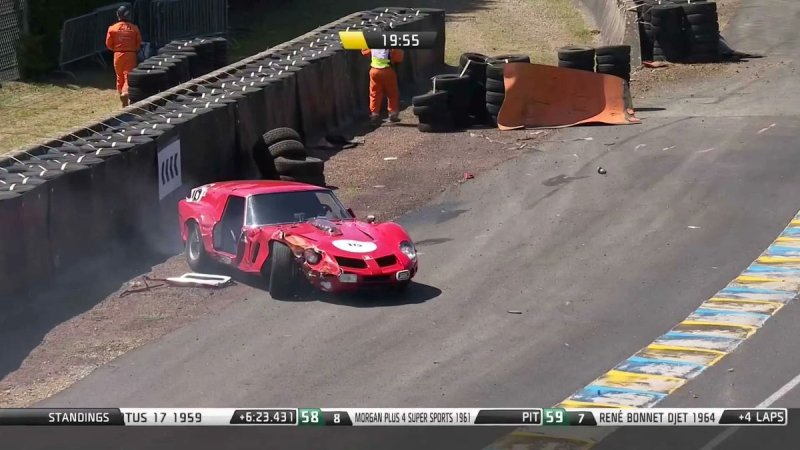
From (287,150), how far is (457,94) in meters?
5.38

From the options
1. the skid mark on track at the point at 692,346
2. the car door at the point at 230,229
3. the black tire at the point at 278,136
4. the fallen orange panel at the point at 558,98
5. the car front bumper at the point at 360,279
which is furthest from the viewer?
the fallen orange panel at the point at 558,98

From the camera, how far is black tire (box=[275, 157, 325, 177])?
20.4 metres

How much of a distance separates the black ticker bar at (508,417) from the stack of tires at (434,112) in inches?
630

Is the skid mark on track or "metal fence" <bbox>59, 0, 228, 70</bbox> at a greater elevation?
"metal fence" <bbox>59, 0, 228, 70</bbox>

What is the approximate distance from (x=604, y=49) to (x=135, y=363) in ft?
49.2

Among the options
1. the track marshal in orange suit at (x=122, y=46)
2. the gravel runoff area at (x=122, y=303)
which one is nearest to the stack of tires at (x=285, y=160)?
the gravel runoff area at (x=122, y=303)

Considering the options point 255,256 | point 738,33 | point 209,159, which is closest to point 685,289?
point 255,256

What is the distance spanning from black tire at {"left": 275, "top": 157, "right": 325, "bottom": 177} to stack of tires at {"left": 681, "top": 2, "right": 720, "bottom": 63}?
39.3 ft

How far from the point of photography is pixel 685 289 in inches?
640

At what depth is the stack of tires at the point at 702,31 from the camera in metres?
28.9

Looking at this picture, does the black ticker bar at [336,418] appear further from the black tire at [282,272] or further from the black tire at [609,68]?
the black tire at [609,68]

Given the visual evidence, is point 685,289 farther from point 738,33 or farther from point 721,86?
point 738,33

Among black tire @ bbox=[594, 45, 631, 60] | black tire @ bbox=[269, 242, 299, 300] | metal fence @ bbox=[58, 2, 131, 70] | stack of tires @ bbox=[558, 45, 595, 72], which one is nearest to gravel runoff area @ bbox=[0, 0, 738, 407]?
black tire @ bbox=[269, 242, 299, 300]

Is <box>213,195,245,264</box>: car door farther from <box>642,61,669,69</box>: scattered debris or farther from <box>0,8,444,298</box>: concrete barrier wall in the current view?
<box>642,61,669,69</box>: scattered debris
